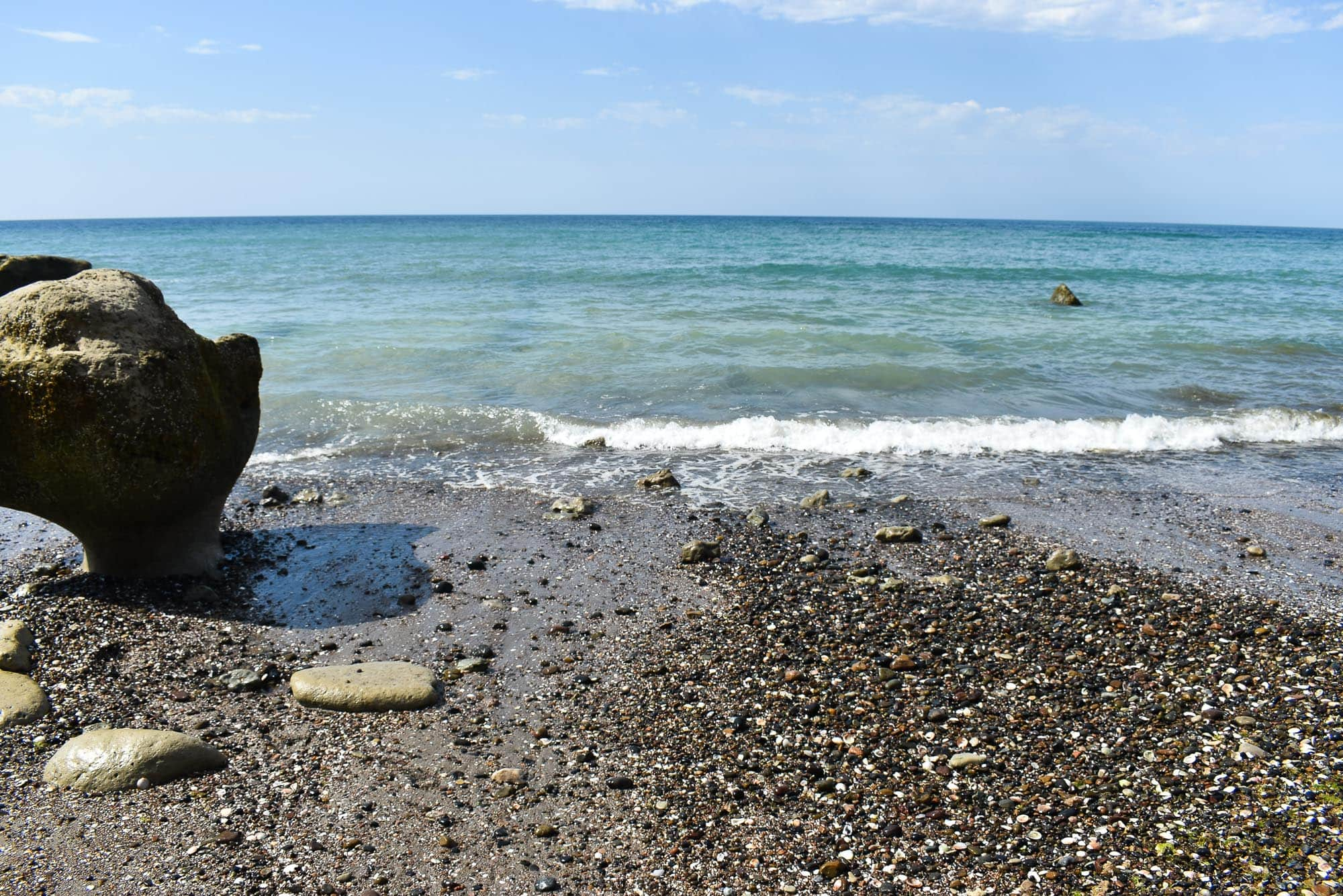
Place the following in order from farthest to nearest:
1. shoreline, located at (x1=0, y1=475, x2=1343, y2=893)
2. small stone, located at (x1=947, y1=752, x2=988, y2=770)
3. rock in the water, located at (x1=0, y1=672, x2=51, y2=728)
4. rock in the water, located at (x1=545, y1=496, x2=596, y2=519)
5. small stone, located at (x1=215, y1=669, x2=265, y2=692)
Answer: rock in the water, located at (x1=545, y1=496, x2=596, y2=519) → small stone, located at (x1=215, y1=669, x2=265, y2=692) → rock in the water, located at (x1=0, y1=672, x2=51, y2=728) → small stone, located at (x1=947, y1=752, x2=988, y2=770) → shoreline, located at (x1=0, y1=475, x2=1343, y2=893)

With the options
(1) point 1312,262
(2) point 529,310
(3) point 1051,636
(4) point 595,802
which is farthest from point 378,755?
(1) point 1312,262

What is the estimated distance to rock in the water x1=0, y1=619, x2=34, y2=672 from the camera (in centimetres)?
561

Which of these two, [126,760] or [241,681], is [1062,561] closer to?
[241,681]

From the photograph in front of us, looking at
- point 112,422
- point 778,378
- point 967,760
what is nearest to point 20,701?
point 112,422

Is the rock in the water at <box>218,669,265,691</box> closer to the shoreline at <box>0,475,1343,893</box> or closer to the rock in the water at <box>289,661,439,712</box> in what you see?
the shoreline at <box>0,475,1343,893</box>

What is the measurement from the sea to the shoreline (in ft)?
8.19

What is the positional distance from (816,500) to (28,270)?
8066 mm

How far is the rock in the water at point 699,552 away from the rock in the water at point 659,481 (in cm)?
202

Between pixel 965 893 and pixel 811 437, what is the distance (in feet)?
26.7

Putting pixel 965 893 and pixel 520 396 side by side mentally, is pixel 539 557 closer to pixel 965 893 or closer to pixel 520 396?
pixel 965 893

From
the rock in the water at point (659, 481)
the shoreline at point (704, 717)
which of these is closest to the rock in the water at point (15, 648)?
the shoreline at point (704, 717)

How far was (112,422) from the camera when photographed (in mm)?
6555

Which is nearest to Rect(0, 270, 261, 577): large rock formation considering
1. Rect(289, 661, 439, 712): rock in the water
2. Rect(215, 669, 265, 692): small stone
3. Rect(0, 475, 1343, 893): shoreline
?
Rect(0, 475, 1343, 893): shoreline

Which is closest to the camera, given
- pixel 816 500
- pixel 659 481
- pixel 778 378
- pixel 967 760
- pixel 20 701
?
pixel 967 760
